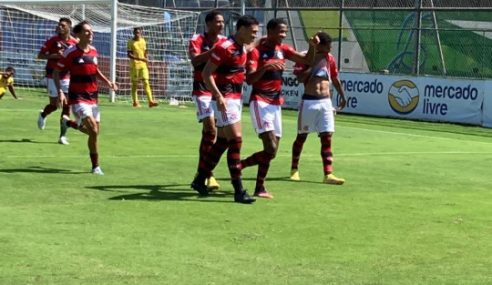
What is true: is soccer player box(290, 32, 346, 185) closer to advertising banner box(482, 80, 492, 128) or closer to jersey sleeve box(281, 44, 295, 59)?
jersey sleeve box(281, 44, 295, 59)

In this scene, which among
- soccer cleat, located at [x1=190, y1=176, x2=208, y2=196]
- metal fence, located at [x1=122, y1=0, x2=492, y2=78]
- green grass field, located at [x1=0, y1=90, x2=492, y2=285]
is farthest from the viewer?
metal fence, located at [x1=122, y1=0, x2=492, y2=78]

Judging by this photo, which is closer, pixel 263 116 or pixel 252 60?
pixel 263 116

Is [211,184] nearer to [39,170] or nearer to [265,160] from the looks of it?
[265,160]

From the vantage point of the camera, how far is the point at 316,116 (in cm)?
1286

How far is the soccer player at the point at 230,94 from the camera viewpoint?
34.2 ft

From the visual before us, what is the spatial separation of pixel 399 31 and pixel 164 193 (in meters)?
20.8

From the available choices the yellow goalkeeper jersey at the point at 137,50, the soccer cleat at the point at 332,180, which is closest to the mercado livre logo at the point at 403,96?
the yellow goalkeeper jersey at the point at 137,50

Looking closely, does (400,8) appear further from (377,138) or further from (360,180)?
(360,180)

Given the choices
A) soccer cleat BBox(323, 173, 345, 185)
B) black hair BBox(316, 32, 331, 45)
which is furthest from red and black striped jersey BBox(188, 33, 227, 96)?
soccer cleat BBox(323, 173, 345, 185)

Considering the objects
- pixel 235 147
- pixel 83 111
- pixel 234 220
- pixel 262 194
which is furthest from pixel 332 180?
pixel 83 111

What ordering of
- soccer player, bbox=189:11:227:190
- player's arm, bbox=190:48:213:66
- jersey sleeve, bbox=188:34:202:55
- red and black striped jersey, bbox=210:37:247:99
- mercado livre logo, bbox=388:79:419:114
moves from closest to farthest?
1. red and black striped jersey, bbox=210:37:247:99
2. player's arm, bbox=190:48:213:66
3. soccer player, bbox=189:11:227:190
4. jersey sleeve, bbox=188:34:202:55
5. mercado livre logo, bbox=388:79:419:114

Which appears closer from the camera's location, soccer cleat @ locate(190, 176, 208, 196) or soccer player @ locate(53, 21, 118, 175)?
soccer cleat @ locate(190, 176, 208, 196)

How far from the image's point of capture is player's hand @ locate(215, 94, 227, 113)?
1023 centimetres

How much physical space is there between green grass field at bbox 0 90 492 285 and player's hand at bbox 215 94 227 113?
1046 millimetres
